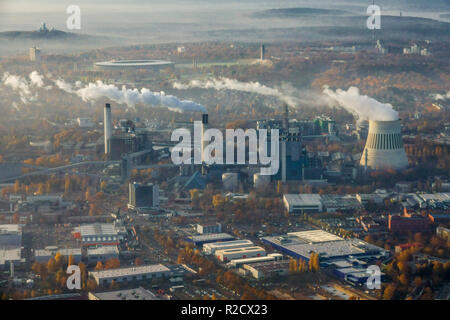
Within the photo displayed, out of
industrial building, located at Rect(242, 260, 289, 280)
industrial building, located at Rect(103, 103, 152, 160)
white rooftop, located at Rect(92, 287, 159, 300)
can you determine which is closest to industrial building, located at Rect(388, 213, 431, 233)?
industrial building, located at Rect(242, 260, 289, 280)

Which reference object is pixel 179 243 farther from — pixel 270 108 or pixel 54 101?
pixel 54 101

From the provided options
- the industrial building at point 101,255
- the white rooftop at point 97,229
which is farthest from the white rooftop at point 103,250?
the white rooftop at point 97,229

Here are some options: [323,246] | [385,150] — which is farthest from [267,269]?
[385,150]

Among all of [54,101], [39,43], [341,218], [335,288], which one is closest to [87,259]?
[335,288]

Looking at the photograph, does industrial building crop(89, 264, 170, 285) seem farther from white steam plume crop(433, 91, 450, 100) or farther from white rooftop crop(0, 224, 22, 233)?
white steam plume crop(433, 91, 450, 100)

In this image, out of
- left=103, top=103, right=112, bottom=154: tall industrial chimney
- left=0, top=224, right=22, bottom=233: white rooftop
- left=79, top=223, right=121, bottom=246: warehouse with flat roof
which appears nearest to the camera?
left=79, top=223, right=121, bottom=246: warehouse with flat roof

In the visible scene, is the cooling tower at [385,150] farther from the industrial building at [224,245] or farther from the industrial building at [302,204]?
the industrial building at [224,245]

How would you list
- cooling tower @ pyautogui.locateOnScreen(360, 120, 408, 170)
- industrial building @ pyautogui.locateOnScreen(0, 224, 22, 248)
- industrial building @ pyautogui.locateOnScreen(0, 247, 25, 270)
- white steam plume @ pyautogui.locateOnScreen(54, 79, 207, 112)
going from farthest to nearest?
white steam plume @ pyautogui.locateOnScreen(54, 79, 207, 112), cooling tower @ pyautogui.locateOnScreen(360, 120, 408, 170), industrial building @ pyautogui.locateOnScreen(0, 224, 22, 248), industrial building @ pyautogui.locateOnScreen(0, 247, 25, 270)
